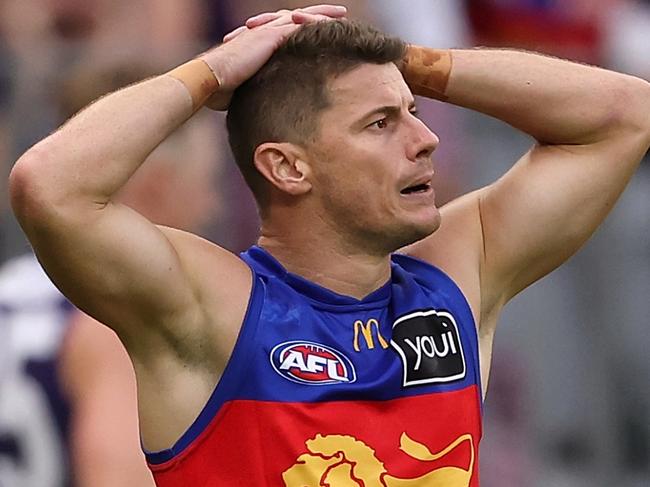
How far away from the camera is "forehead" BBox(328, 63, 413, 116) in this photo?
4.41 m

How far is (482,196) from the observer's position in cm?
479

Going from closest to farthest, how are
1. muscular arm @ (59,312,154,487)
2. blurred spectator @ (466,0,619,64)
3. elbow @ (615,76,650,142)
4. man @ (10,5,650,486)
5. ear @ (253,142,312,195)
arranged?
man @ (10,5,650,486) → ear @ (253,142,312,195) → elbow @ (615,76,650,142) → muscular arm @ (59,312,154,487) → blurred spectator @ (466,0,619,64)

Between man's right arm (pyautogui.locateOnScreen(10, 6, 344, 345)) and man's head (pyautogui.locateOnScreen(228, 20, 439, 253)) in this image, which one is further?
man's head (pyautogui.locateOnScreen(228, 20, 439, 253))

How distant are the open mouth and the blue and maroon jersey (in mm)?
267

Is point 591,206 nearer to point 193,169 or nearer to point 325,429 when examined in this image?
point 325,429

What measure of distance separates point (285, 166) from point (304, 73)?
0.23 metres

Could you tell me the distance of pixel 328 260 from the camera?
449 centimetres

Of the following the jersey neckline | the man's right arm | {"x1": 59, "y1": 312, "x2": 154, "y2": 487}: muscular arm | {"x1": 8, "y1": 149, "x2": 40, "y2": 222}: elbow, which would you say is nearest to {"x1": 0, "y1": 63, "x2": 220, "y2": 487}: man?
{"x1": 59, "y1": 312, "x2": 154, "y2": 487}: muscular arm

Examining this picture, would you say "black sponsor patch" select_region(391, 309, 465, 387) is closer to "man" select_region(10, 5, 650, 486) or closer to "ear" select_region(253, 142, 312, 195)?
"man" select_region(10, 5, 650, 486)

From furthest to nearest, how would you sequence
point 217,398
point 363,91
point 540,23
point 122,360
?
point 540,23, point 122,360, point 363,91, point 217,398

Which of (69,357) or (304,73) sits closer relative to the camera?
(304,73)

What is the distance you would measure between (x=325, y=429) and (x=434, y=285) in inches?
22.8

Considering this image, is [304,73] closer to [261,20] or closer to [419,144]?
[261,20]

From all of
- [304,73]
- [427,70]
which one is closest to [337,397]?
[304,73]
